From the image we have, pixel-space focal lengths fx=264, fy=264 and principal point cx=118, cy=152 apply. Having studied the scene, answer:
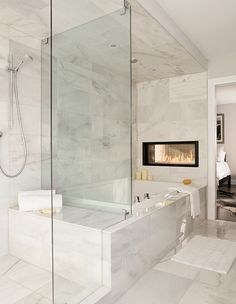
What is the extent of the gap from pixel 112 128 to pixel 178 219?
1.42 m

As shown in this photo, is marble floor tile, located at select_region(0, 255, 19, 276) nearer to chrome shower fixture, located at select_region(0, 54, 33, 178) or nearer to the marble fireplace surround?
the marble fireplace surround

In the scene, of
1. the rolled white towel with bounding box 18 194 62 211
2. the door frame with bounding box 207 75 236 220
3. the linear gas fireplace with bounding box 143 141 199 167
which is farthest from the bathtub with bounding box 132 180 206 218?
the rolled white towel with bounding box 18 194 62 211

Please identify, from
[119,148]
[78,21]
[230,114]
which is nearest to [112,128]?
[119,148]

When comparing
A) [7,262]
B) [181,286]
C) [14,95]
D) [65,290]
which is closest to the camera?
[65,290]

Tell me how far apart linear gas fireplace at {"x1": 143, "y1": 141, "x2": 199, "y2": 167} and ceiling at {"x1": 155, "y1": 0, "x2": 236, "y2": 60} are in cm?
149

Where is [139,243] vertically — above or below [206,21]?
below

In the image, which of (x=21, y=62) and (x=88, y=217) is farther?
(x=21, y=62)

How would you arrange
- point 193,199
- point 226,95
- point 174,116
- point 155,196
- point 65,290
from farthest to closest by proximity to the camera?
point 226,95
point 174,116
point 193,199
point 155,196
point 65,290

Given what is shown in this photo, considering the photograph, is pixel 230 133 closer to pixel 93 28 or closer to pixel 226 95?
pixel 226 95

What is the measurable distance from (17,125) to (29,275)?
Result: 1.44m

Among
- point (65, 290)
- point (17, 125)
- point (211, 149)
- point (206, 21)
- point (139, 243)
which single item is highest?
point (206, 21)

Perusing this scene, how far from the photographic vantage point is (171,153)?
451 cm

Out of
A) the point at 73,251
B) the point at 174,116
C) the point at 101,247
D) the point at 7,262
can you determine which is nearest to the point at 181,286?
the point at 101,247

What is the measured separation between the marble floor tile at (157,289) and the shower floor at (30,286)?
34 centimetres
